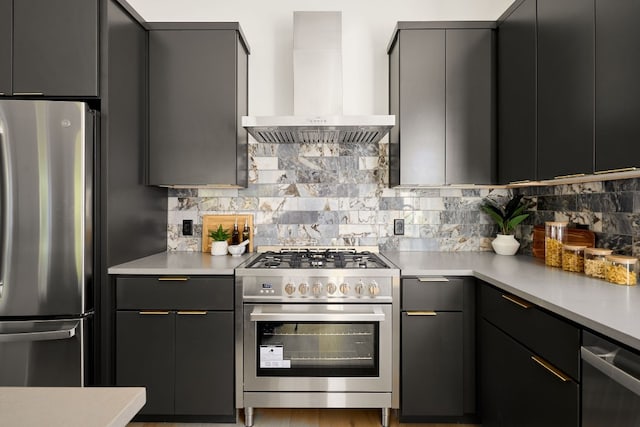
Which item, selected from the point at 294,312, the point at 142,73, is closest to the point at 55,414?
the point at 294,312

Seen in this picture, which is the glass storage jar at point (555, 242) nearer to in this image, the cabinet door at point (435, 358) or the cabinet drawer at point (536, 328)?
the cabinet drawer at point (536, 328)

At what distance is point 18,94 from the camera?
6.36 ft

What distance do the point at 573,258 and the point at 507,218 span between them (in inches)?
27.9

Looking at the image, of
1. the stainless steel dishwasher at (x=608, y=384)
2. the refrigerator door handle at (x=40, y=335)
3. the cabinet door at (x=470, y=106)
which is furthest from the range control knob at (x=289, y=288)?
the stainless steel dishwasher at (x=608, y=384)

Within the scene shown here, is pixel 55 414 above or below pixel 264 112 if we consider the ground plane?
→ below

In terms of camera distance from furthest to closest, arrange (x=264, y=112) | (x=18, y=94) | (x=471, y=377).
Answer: (x=264, y=112) → (x=471, y=377) → (x=18, y=94)

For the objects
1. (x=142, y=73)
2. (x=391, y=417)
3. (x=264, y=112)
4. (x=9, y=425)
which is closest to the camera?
(x=9, y=425)

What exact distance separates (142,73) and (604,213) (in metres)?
2.78

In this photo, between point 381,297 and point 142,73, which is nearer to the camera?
point 381,297

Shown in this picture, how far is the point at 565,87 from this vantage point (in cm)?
173

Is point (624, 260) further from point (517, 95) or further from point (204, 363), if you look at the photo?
point (204, 363)

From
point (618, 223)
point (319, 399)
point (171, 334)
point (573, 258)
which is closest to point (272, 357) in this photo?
point (319, 399)

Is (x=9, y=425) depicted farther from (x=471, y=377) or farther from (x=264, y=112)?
(x=264, y=112)

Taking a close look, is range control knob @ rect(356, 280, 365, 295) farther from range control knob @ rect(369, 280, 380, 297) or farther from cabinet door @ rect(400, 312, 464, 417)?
cabinet door @ rect(400, 312, 464, 417)
